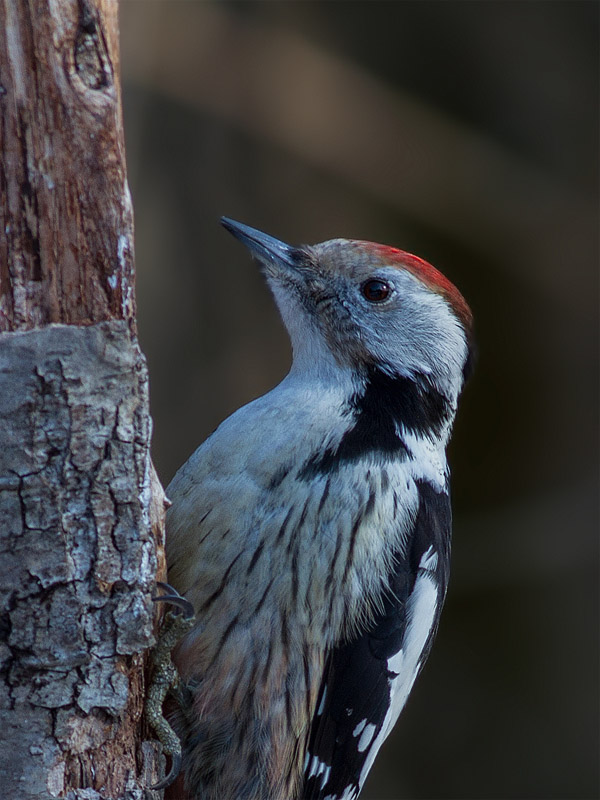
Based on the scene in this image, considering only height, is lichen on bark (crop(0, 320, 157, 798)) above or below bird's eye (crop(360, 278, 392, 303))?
below

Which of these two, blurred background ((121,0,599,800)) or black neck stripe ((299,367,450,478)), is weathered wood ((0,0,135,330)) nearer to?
black neck stripe ((299,367,450,478))

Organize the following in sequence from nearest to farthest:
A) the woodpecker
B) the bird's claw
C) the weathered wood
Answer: the weathered wood → the bird's claw → the woodpecker

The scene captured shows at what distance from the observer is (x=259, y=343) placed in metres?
5.34

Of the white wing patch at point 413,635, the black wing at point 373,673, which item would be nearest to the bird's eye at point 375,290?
the black wing at point 373,673

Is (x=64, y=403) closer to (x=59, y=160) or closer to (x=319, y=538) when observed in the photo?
(x=59, y=160)

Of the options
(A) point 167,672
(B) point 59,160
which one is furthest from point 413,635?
(B) point 59,160

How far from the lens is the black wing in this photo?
2.31m

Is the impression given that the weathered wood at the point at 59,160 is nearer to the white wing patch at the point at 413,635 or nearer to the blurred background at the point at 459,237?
the white wing patch at the point at 413,635

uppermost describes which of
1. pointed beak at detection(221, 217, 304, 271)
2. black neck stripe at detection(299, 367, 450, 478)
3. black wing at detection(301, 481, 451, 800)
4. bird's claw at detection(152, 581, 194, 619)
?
pointed beak at detection(221, 217, 304, 271)

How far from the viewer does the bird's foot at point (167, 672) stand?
6.42 ft

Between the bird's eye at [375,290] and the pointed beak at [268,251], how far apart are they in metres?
0.19

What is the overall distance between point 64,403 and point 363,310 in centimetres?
107

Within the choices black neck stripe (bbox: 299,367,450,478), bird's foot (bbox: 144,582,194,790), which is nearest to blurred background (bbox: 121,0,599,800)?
black neck stripe (bbox: 299,367,450,478)

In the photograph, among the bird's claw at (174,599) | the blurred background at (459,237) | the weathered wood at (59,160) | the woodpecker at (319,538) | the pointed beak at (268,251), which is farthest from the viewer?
the blurred background at (459,237)
